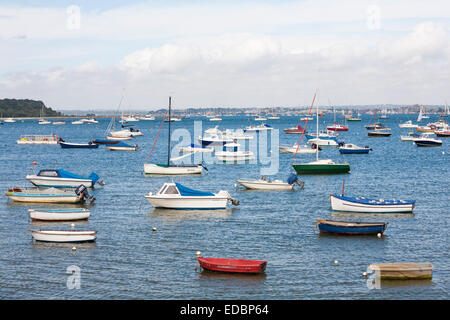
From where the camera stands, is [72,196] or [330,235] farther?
[72,196]

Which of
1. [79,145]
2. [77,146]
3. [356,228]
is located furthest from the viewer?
[77,146]

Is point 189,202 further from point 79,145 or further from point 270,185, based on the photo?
point 79,145

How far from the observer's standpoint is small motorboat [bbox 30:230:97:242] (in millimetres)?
40969

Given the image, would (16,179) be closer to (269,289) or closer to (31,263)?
(31,263)

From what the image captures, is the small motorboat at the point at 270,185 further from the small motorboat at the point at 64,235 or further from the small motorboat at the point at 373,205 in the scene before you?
the small motorboat at the point at 64,235

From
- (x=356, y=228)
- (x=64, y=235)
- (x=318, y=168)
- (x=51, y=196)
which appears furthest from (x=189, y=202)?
(x=318, y=168)

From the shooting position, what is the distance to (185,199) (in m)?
52.7

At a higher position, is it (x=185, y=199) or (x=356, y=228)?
(x=185, y=199)

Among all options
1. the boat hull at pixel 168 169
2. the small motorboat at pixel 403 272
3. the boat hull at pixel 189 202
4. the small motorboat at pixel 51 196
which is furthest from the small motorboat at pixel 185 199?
the boat hull at pixel 168 169

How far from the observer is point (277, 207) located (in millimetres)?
55938

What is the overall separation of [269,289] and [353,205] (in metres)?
21.1

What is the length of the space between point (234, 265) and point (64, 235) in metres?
13.3

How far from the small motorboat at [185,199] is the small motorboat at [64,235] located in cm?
1224

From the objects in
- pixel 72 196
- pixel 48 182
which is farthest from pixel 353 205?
pixel 48 182
